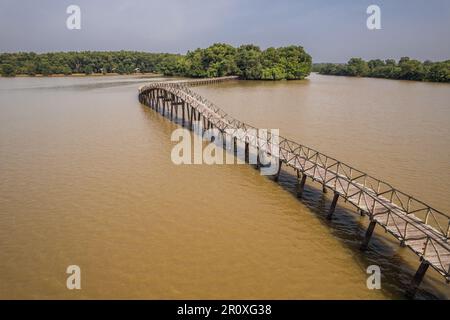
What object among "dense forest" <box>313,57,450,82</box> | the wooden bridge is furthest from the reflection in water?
"dense forest" <box>313,57,450,82</box>

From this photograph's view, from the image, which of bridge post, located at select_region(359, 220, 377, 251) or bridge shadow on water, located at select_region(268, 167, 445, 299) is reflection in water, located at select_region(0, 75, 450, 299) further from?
bridge post, located at select_region(359, 220, 377, 251)

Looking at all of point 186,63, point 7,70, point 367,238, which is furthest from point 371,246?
point 7,70

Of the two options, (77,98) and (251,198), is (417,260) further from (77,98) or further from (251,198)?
(77,98)

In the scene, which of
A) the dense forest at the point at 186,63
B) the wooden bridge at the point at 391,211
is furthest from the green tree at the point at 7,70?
the wooden bridge at the point at 391,211

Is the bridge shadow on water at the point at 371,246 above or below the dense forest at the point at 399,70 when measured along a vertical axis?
below

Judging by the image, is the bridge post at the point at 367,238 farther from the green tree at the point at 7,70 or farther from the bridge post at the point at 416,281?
the green tree at the point at 7,70
